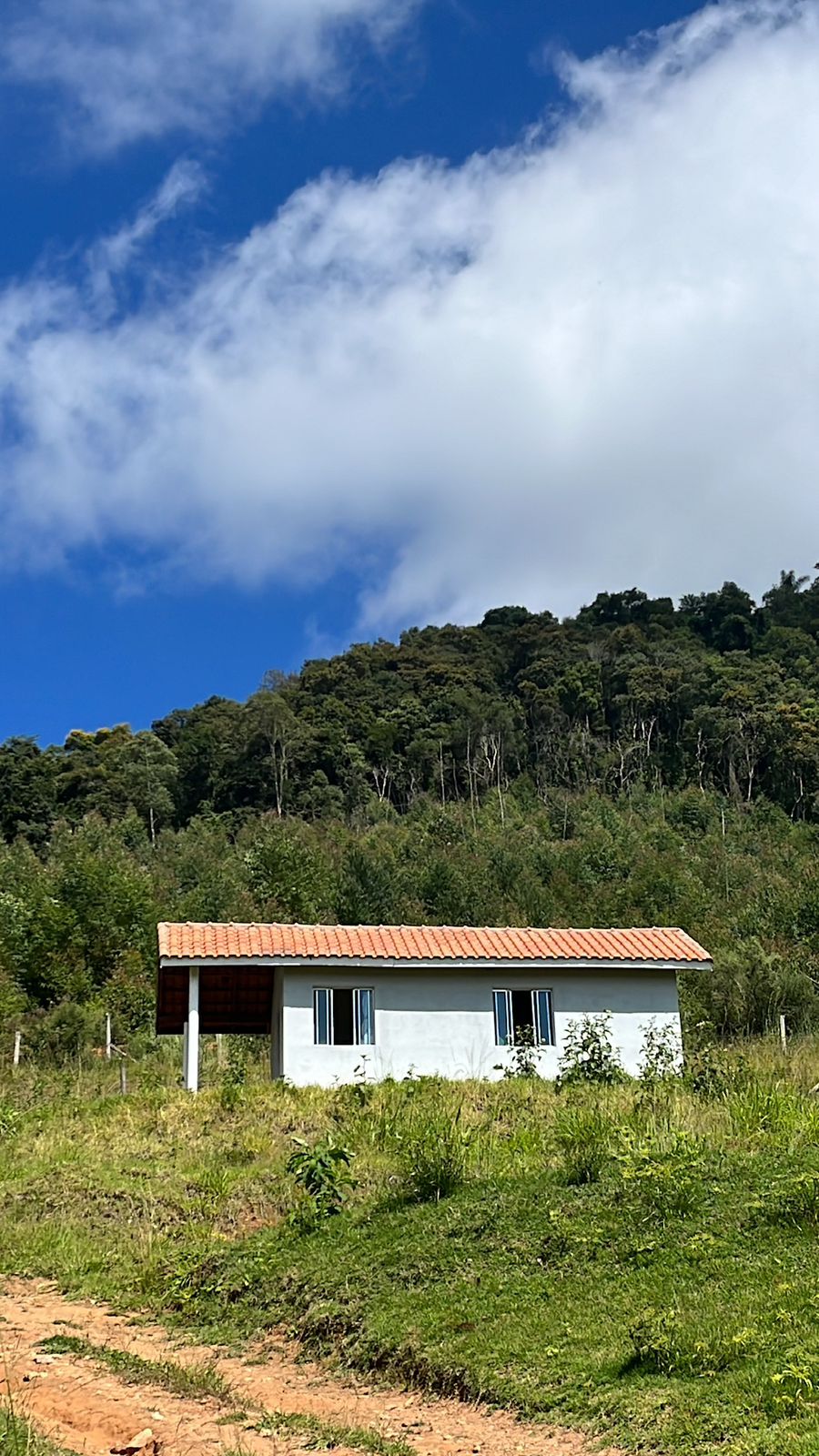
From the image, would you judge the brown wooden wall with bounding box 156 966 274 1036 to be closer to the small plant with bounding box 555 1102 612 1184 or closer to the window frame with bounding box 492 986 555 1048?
the window frame with bounding box 492 986 555 1048

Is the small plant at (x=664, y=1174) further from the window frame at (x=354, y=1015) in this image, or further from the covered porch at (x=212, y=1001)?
the covered porch at (x=212, y=1001)

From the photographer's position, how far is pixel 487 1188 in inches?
478

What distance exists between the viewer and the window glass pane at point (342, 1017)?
23.5 m

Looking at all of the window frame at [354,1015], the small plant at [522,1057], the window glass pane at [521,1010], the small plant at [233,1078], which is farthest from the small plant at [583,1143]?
the window glass pane at [521,1010]

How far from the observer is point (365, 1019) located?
2372 cm

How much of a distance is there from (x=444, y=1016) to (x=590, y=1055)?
2961 millimetres

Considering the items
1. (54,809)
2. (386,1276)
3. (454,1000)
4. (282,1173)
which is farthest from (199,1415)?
(54,809)

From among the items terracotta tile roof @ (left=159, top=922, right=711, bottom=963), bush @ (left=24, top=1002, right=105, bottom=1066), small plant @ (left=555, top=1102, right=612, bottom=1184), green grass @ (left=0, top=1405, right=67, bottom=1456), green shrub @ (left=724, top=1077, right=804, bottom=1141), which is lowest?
green grass @ (left=0, top=1405, right=67, bottom=1456)

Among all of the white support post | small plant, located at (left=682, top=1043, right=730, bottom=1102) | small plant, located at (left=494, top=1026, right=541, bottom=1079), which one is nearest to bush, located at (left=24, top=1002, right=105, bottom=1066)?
the white support post

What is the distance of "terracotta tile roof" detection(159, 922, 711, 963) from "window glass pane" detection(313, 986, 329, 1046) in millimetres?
785

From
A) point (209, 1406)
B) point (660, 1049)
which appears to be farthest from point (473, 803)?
point (209, 1406)

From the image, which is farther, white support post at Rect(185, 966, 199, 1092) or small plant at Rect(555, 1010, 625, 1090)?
white support post at Rect(185, 966, 199, 1092)

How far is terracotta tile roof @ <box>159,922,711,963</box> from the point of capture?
23375mm

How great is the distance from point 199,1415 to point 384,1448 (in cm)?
137
